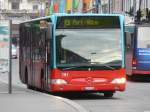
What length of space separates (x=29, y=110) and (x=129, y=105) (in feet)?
13.3

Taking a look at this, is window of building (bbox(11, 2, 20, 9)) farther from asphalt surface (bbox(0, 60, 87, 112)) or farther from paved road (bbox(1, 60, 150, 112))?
asphalt surface (bbox(0, 60, 87, 112))

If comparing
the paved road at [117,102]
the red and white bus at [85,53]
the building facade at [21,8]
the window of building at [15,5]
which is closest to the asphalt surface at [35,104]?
the paved road at [117,102]

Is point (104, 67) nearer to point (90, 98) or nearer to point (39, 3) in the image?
point (90, 98)

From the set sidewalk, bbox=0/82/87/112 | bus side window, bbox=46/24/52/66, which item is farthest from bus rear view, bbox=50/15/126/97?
sidewalk, bbox=0/82/87/112

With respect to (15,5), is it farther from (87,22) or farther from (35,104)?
(35,104)

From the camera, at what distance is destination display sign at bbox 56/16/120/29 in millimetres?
21594

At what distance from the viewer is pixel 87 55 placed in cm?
2152

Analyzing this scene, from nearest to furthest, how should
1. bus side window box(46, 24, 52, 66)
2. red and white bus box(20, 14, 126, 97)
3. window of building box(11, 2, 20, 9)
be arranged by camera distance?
red and white bus box(20, 14, 126, 97), bus side window box(46, 24, 52, 66), window of building box(11, 2, 20, 9)

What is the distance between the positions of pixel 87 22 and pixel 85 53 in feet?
3.13

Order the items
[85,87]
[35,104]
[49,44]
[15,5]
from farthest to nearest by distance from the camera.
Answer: [15,5] < [49,44] < [85,87] < [35,104]

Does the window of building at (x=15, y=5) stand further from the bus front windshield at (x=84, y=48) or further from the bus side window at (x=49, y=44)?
the bus front windshield at (x=84, y=48)

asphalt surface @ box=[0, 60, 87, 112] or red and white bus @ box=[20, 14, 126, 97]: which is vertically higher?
red and white bus @ box=[20, 14, 126, 97]

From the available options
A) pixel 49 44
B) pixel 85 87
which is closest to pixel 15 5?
pixel 49 44

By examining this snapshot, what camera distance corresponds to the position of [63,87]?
2152 centimetres
